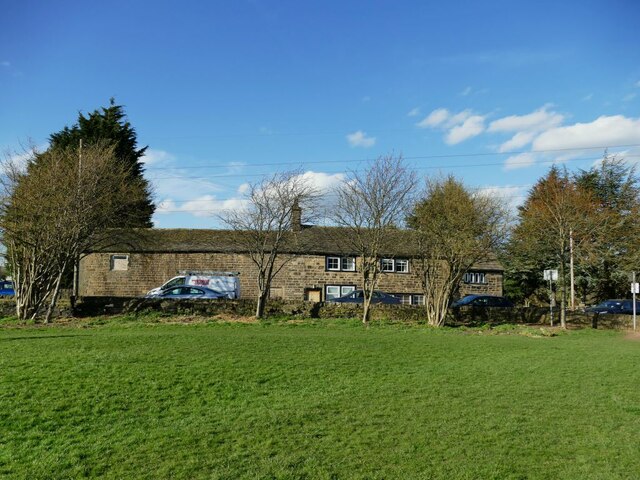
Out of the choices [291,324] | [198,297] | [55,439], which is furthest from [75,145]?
[55,439]

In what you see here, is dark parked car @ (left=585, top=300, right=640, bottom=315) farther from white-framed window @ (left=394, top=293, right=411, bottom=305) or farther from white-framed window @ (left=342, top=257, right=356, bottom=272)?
white-framed window @ (left=342, top=257, right=356, bottom=272)

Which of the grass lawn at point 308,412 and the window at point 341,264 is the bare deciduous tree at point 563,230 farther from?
the grass lawn at point 308,412

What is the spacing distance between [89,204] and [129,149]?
24.3 meters

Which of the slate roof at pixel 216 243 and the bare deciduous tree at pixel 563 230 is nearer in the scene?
the bare deciduous tree at pixel 563 230

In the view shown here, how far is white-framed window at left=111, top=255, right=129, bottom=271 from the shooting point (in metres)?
36.3

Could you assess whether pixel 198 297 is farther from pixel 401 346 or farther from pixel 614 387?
pixel 614 387

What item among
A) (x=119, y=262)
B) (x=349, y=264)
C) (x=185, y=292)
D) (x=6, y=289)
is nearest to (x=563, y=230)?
(x=349, y=264)

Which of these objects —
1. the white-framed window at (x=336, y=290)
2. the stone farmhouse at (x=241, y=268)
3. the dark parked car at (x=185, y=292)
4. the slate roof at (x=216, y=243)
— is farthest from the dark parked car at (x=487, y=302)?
the dark parked car at (x=185, y=292)

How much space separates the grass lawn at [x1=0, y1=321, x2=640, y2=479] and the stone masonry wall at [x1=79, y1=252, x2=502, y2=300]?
849 inches

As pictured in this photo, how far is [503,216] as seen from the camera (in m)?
24.0

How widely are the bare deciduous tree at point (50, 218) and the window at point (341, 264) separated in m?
15.4

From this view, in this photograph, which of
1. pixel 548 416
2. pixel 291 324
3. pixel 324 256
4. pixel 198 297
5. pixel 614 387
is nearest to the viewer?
pixel 548 416

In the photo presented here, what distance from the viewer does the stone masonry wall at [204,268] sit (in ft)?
117

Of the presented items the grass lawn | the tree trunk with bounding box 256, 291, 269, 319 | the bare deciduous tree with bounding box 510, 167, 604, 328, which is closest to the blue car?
the tree trunk with bounding box 256, 291, 269, 319
